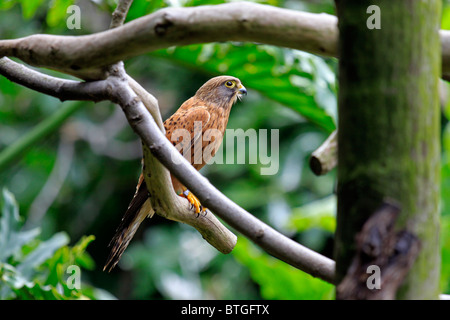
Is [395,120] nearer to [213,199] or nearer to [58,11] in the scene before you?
[213,199]

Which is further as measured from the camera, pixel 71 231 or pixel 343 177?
pixel 71 231

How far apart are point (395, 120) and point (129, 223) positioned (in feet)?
3.02

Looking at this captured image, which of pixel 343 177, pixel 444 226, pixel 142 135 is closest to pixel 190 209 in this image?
pixel 142 135

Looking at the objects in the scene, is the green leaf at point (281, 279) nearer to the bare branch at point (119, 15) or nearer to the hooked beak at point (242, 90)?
the hooked beak at point (242, 90)

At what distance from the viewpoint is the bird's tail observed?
1413 millimetres

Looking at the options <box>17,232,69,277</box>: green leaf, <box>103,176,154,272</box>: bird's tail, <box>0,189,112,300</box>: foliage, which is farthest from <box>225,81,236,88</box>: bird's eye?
<box>17,232,69,277</box>: green leaf

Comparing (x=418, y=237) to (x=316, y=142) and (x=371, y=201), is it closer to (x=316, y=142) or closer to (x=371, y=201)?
(x=371, y=201)

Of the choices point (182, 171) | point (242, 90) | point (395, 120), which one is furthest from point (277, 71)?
point (395, 120)

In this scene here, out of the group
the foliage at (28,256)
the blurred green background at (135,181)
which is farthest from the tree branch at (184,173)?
the blurred green background at (135,181)

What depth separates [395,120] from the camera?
837mm

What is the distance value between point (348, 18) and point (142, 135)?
0.45 metres

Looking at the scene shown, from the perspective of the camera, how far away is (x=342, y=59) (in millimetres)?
859

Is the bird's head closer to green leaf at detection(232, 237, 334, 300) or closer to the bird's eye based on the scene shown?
the bird's eye

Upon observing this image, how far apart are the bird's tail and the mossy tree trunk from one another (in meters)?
0.74
